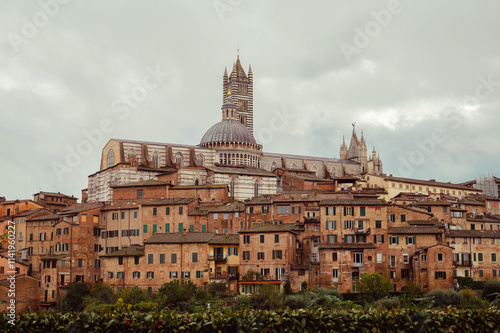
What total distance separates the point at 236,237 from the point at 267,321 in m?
34.3

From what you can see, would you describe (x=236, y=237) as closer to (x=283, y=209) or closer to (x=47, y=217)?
(x=283, y=209)

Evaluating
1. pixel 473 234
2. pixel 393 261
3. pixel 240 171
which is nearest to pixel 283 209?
pixel 393 261

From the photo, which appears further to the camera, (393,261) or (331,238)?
(331,238)

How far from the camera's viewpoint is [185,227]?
68.2 meters

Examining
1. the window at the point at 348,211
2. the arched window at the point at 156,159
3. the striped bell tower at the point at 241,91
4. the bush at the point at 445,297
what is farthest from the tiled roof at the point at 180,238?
the striped bell tower at the point at 241,91

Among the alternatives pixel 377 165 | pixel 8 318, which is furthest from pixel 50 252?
pixel 377 165

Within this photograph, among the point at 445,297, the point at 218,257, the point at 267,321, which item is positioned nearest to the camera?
the point at 267,321

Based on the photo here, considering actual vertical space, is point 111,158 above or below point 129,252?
above

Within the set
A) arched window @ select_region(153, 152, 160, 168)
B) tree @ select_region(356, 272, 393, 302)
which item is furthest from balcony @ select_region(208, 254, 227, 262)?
arched window @ select_region(153, 152, 160, 168)

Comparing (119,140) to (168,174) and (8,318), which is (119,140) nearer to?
(168,174)

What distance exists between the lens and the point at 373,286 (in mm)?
53094

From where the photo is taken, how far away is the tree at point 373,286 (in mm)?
52347

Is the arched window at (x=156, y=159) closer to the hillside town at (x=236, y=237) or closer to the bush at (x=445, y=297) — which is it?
the hillside town at (x=236, y=237)

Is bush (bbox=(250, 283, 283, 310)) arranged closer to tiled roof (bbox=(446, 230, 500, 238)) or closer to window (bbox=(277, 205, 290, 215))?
window (bbox=(277, 205, 290, 215))
